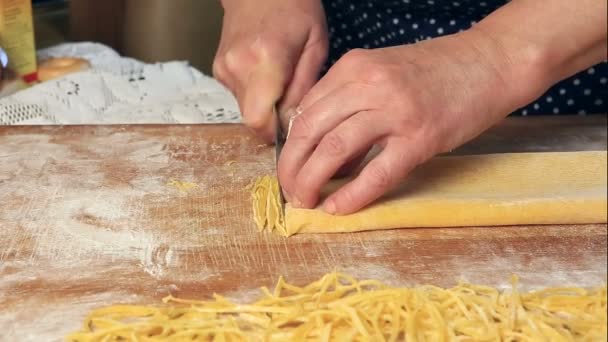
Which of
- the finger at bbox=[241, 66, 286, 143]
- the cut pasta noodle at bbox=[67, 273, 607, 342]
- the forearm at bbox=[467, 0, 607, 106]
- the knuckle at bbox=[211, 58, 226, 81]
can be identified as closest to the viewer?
the forearm at bbox=[467, 0, 607, 106]

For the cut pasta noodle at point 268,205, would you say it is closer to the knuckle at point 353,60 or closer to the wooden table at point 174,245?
the wooden table at point 174,245

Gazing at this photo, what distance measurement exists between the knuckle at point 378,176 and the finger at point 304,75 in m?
0.20

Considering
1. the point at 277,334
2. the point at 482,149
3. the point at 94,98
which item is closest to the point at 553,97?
the point at 482,149

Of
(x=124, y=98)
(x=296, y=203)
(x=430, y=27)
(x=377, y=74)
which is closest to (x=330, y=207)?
(x=296, y=203)

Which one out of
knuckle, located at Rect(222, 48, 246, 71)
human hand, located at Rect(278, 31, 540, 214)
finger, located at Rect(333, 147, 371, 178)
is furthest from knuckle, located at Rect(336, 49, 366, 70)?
knuckle, located at Rect(222, 48, 246, 71)

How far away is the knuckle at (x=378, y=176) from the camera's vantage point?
2.51ft

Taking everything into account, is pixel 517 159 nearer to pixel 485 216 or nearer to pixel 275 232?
pixel 485 216

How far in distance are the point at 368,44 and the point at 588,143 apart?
1.29ft

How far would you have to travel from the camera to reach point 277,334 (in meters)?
0.65

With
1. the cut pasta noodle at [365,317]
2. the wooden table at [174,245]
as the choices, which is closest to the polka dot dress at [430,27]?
the wooden table at [174,245]

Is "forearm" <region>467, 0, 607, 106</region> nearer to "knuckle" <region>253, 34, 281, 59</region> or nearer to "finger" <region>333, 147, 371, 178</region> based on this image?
"finger" <region>333, 147, 371, 178</region>

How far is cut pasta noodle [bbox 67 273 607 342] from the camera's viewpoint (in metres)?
0.64

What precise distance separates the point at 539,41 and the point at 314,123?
25 cm

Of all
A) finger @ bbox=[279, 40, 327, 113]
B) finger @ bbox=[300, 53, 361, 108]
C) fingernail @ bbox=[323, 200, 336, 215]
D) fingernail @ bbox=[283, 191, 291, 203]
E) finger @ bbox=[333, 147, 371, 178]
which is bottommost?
fingernail @ bbox=[283, 191, 291, 203]
